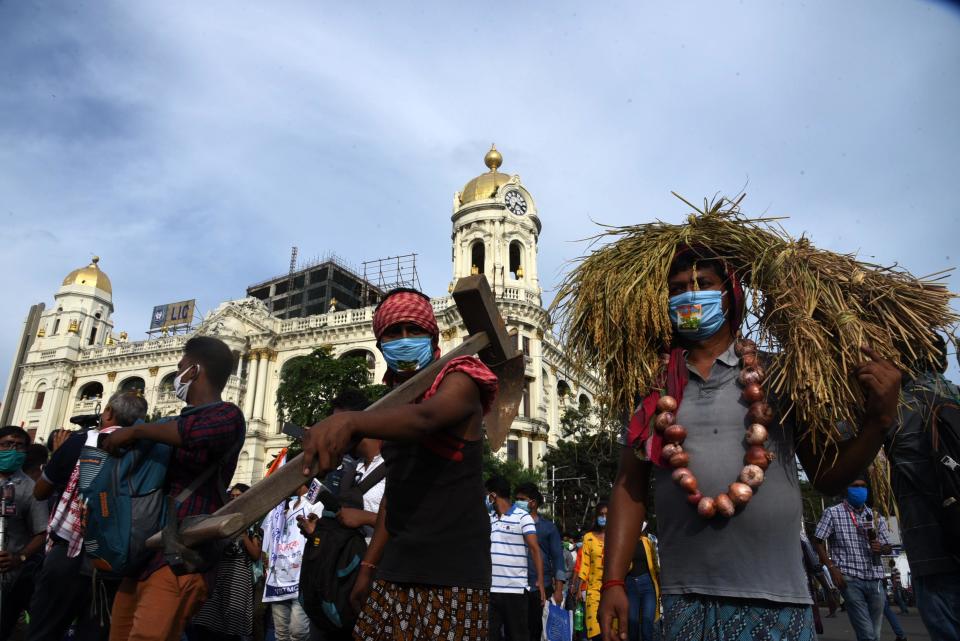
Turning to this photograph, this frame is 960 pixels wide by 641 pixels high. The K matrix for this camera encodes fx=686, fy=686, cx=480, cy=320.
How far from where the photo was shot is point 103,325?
62969 millimetres

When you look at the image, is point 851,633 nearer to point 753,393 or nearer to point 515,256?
point 753,393

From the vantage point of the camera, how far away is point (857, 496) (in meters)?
6.79

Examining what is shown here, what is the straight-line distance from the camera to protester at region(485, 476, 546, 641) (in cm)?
667

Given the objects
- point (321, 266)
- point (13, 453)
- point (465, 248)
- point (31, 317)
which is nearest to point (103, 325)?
point (321, 266)

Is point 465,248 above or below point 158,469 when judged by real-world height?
above

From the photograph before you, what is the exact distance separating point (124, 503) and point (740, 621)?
277cm

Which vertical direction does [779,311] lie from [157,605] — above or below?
above

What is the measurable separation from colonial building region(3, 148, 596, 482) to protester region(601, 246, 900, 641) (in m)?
34.4

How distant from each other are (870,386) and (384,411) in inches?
63.7

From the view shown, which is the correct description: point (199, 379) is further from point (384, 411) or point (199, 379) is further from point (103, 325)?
point (103, 325)

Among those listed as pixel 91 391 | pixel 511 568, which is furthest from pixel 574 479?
pixel 91 391

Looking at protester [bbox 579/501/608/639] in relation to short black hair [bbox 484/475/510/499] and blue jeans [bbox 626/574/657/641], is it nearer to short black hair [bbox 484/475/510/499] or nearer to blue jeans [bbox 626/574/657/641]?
blue jeans [bbox 626/574/657/641]

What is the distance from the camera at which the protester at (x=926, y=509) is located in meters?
3.25

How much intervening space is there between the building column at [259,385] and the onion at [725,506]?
162ft
